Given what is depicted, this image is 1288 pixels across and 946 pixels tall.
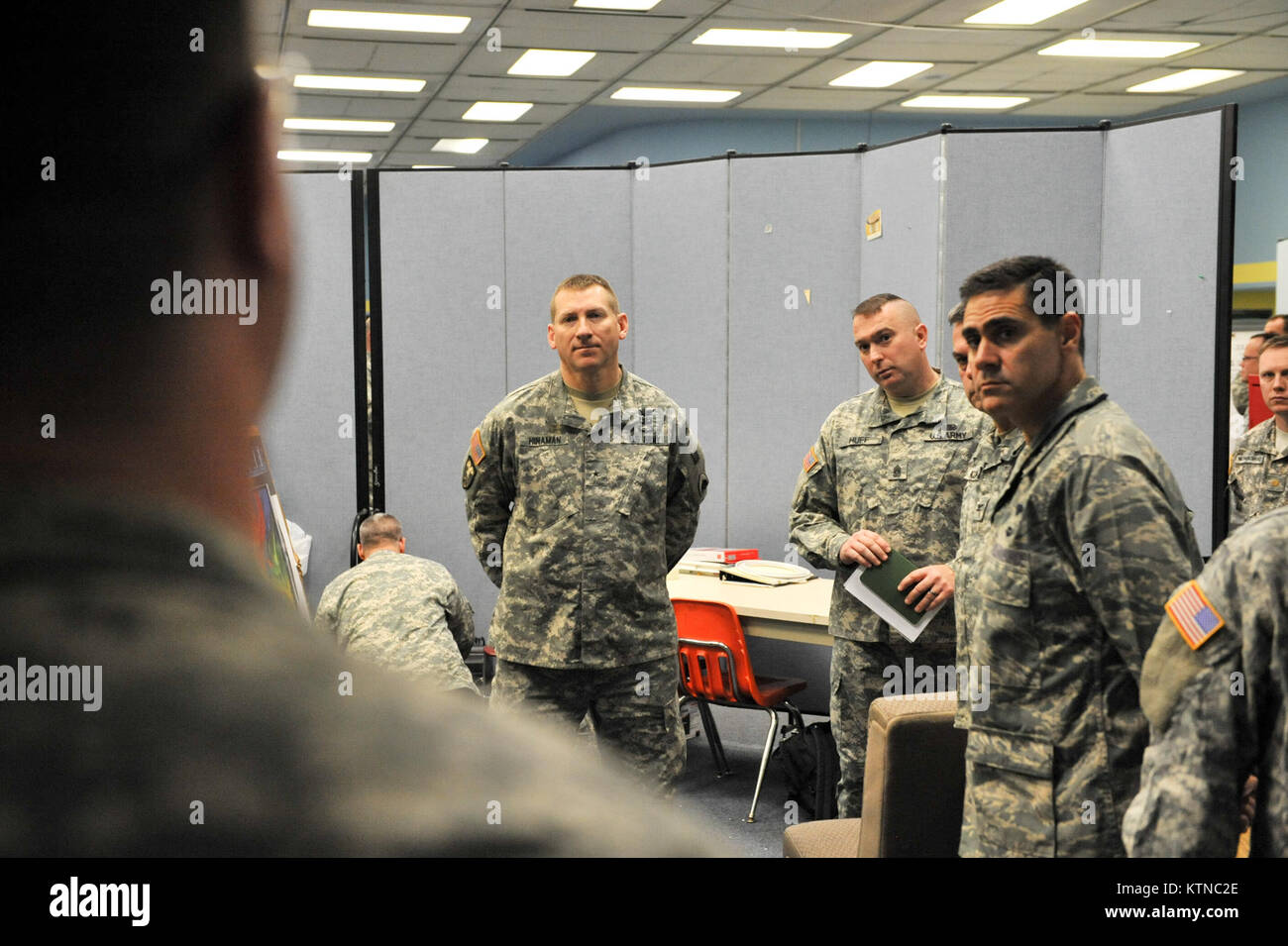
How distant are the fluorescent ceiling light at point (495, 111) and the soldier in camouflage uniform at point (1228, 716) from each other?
789cm

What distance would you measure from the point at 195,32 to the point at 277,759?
0.69ft

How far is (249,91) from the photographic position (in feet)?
0.99

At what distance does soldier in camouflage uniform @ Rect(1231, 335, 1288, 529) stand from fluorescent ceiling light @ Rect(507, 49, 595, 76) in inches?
180

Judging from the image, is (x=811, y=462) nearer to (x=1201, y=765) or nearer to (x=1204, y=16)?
(x=1201, y=765)

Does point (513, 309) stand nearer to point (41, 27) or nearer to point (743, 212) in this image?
point (743, 212)

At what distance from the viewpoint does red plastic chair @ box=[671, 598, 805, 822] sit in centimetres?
340

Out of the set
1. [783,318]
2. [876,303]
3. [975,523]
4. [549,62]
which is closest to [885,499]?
[876,303]

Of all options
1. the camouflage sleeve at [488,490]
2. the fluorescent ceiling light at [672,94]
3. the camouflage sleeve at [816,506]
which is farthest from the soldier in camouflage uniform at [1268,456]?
the fluorescent ceiling light at [672,94]

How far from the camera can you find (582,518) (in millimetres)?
2629

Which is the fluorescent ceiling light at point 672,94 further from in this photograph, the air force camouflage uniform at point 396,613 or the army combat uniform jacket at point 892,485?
the air force camouflage uniform at point 396,613

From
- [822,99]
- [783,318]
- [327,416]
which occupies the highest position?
[822,99]

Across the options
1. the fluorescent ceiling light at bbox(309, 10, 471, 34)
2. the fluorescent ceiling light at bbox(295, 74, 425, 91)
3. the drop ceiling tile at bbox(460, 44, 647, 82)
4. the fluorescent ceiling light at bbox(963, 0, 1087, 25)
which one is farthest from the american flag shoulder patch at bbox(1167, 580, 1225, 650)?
the fluorescent ceiling light at bbox(295, 74, 425, 91)

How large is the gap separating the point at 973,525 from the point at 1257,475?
280cm

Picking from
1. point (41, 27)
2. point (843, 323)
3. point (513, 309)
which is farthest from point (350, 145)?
point (41, 27)
